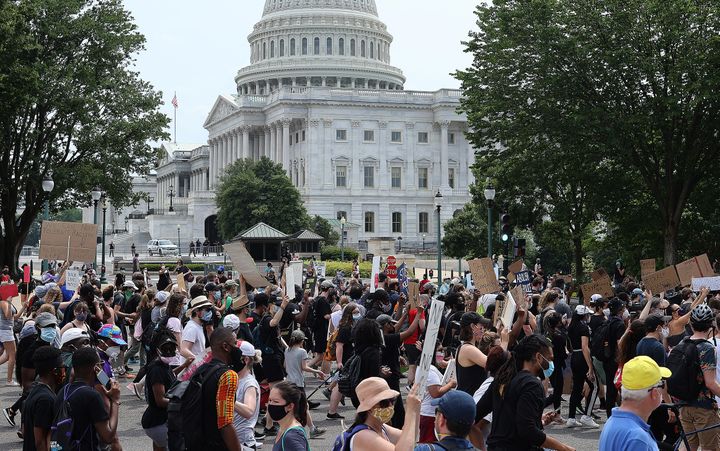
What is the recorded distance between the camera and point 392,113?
120000mm

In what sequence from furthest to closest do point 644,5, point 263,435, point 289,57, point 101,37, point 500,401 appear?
point 289,57 < point 101,37 < point 644,5 < point 263,435 < point 500,401

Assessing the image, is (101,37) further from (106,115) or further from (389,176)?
(389,176)

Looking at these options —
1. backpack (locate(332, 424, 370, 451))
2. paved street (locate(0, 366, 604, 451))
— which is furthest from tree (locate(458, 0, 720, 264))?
backpack (locate(332, 424, 370, 451))

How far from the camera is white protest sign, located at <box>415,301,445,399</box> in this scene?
742 centimetres

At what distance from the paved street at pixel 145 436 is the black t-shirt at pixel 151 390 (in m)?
3.76

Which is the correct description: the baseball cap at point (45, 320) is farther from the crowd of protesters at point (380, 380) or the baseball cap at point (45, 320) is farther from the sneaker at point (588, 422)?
the sneaker at point (588, 422)

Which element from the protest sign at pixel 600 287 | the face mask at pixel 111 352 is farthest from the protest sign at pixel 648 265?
the face mask at pixel 111 352

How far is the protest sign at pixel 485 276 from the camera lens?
22.1 m

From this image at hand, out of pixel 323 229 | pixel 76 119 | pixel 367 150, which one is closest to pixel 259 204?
pixel 323 229

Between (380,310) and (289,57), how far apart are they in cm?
13801

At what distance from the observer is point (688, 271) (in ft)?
75.4

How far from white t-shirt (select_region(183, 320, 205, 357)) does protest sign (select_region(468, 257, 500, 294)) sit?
9.70 meters

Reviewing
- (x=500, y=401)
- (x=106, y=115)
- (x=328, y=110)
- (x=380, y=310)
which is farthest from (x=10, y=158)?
(x=328, y=110)

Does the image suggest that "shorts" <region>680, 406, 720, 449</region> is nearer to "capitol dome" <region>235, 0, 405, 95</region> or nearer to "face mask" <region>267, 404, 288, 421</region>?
"face mask" <region>267, 404, 288, 421</region>
